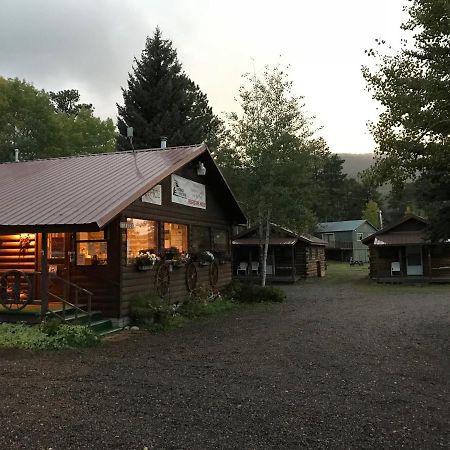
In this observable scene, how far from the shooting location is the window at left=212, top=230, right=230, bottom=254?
17.3 metres

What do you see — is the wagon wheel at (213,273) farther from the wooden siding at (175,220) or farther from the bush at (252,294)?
the bush at (252,294)

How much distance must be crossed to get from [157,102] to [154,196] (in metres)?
22.9

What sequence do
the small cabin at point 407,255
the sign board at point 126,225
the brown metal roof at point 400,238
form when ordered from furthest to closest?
1. the small cabin at point 407,255
2. the brown metal roof at point 400,238
3. the sign board at point 126,225

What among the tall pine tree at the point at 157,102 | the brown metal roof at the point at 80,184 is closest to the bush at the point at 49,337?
the brown metal roof at the point at 80,184

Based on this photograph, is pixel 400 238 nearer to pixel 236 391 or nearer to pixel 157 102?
pixel 157 102

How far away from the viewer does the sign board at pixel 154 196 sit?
40.7 ft

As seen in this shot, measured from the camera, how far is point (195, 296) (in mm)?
14867

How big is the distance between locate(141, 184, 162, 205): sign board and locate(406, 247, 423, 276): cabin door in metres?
18.3

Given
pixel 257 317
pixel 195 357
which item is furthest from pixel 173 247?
pixel 195 357

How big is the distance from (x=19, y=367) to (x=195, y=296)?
797 cm

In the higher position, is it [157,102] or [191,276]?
[157,102]

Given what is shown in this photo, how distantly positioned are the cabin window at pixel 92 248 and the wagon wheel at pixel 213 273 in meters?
5.97

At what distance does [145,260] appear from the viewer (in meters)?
11.8

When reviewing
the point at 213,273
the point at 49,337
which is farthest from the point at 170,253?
the point at 49,337
